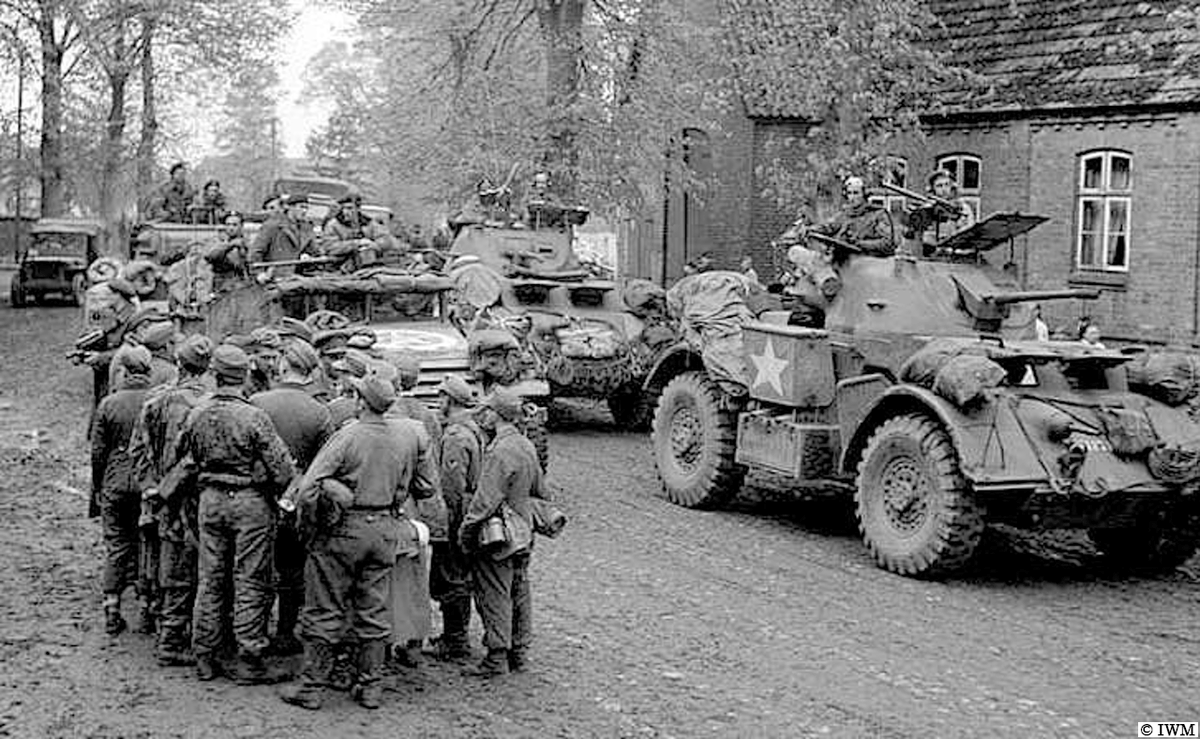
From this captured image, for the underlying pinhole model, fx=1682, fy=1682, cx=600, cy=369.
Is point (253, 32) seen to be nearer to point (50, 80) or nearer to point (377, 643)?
point (50, 80)

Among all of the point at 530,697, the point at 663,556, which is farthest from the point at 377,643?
the point at 663,556

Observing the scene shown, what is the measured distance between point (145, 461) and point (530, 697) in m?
2.51

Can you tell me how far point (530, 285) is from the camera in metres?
19.1

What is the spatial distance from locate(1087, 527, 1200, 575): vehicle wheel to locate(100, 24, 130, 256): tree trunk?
34.6m

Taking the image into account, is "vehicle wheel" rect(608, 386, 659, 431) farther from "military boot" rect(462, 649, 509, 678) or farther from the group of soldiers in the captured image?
"military boot" rect(462, 649, 509, 678)

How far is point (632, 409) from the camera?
1953 cm

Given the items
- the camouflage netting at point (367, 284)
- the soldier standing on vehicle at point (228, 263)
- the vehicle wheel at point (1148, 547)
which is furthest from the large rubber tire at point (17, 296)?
the vehicle wheel at point (1148, 547)

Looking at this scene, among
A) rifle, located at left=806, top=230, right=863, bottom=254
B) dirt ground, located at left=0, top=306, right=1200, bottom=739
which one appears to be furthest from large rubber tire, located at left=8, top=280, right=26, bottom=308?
rifle, located at left=806, top=230, right=863, bottom=254

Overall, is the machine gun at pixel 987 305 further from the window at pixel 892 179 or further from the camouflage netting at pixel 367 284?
the camouflage netting at pixel 367 284

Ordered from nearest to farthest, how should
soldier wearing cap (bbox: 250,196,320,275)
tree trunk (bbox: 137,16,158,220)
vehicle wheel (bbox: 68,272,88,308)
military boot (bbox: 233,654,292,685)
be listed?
military boot (bbox: 233,654,292,685) < soldier wearing cap (bbox: 250,196,320,275) < vehicle wheel (bbox: 68,272,88,308) < tree trunk (bbox: 137,16,158,220)

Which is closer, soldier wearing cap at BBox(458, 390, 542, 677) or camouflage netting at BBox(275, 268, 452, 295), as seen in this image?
soldier wearing cap at BBox(458, 390, 542, 677)

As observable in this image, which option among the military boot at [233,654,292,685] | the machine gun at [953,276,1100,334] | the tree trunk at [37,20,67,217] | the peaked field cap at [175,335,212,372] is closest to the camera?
the military boot at [233,654,292,685]

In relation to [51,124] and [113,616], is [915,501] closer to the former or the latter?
[113,616]

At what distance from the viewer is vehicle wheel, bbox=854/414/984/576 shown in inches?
433
